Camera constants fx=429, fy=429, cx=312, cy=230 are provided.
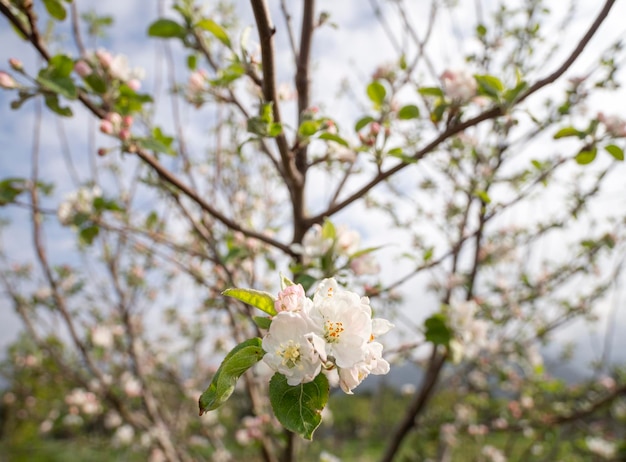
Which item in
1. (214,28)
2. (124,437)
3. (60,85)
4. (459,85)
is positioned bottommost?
(124,437)

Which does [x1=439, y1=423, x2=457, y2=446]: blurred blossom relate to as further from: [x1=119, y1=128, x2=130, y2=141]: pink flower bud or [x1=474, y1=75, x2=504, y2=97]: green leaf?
[x1=119, y1=128, x2=130, y2=141]: pink flower bud

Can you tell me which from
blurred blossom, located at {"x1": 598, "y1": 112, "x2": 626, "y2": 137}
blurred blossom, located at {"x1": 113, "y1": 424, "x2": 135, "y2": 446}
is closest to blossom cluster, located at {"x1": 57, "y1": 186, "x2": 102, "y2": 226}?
blurred blossom, located at {"x1": 598, "y1": 112, "x2": 626, "y2": 137}

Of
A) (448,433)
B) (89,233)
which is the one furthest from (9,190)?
(448,433)

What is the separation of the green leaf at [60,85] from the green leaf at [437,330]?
1549 mm

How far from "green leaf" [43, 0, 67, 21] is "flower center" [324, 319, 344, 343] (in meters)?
1.52

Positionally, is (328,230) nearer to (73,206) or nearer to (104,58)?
(104,58)

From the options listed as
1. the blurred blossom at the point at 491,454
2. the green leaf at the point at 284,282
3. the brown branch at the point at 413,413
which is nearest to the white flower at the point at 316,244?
the green leaf at the point at 284,282

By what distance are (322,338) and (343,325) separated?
5 centimetres

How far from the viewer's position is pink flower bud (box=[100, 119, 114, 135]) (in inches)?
56.6

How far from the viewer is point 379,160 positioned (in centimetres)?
147

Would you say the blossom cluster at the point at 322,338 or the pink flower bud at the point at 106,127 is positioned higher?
the pink flower bud at the point at 106,127

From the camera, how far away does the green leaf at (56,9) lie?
4.90 ft

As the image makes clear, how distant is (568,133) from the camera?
147cm

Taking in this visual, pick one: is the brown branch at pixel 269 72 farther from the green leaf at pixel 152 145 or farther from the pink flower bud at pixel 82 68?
the pink flower bud at pixel 82 68
